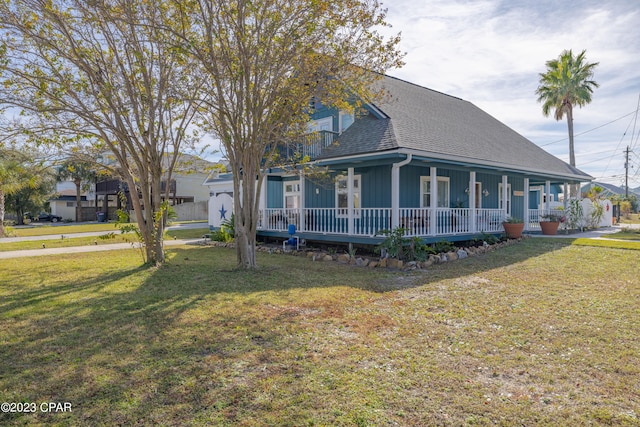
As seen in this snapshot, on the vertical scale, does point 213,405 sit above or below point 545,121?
below

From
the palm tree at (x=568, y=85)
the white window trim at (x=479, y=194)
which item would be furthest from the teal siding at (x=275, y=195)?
the palm tree at (x=568, y=85)

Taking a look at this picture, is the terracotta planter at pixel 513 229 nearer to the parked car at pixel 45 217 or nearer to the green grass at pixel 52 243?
the green grass at pixel 52 243

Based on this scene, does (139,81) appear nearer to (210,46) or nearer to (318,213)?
(210,46)

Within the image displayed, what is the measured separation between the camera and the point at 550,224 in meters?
17.2

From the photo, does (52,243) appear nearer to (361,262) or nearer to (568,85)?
(361,262)

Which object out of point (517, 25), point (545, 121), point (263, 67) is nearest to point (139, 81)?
point (263, 67)

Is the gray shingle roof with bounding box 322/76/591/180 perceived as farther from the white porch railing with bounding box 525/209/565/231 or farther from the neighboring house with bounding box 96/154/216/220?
the neighboring house with bounding box 96/154/216/220

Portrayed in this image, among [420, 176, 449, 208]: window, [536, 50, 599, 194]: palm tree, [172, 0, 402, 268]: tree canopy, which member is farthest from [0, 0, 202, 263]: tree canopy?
[536, 50, 599, 194]: palm tree

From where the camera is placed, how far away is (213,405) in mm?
3305

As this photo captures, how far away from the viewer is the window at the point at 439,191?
14414 mm

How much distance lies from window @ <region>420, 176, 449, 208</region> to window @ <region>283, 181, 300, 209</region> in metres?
5.37

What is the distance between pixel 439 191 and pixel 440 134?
2.28m

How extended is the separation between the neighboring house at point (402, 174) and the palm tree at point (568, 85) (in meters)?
13.9

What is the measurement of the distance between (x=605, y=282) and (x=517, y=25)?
8.06 metres
